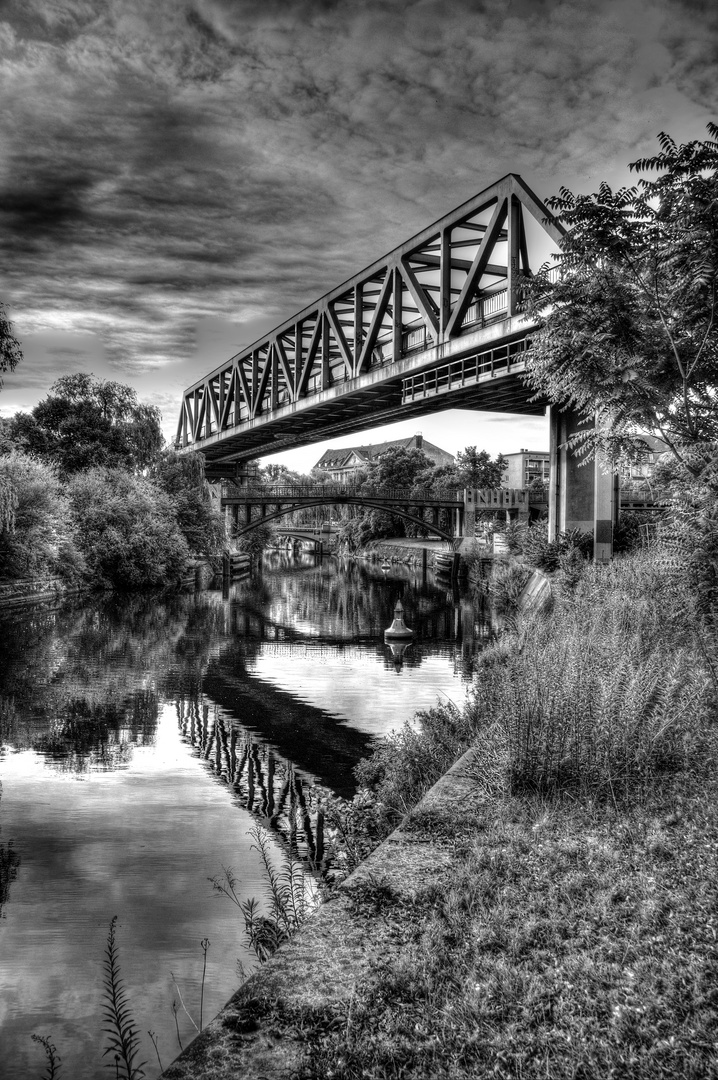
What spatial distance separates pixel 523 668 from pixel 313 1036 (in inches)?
179

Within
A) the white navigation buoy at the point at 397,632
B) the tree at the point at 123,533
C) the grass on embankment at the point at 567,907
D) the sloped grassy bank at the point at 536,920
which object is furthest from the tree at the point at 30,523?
the grass on embankment at the point at 567,907

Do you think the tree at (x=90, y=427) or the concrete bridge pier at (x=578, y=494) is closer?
the concrete bridge pier at (x=578, y=494)

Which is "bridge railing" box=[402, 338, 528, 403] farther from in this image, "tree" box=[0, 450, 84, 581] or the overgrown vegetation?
the overgrown vegetation

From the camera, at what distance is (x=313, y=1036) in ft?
10.2

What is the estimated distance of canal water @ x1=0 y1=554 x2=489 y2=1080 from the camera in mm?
5559

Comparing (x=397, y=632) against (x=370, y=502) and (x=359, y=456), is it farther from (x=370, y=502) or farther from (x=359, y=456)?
(x=359, y=456)

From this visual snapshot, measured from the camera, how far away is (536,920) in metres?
3.84

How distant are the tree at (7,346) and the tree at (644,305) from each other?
20.9 meters

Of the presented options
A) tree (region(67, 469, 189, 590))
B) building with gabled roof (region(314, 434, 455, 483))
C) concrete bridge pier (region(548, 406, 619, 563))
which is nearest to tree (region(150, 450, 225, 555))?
tree (region(67, 469, 189, 590))

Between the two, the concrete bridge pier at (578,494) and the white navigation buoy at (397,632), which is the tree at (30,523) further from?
the concrete bridge pier at (578,494)

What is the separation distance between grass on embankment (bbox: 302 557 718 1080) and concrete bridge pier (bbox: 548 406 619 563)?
1905 cm

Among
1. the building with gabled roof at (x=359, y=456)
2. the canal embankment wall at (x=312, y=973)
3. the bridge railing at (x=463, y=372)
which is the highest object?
the building with gabled roof at (x=359, y=456)

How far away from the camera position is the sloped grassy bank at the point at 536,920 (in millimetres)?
2918

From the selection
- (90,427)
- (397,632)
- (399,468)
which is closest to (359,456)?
(399,468)
